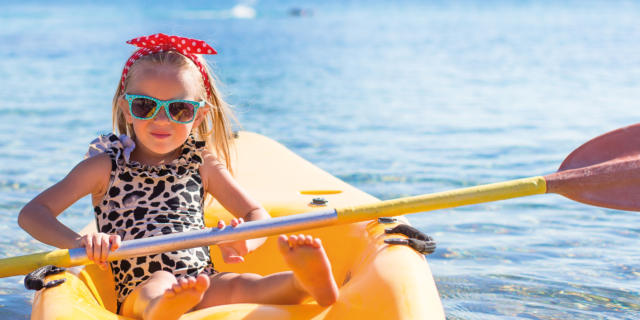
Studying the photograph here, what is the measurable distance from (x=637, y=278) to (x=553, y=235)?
0.61 metres

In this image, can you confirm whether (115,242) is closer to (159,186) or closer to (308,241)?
(159,186)

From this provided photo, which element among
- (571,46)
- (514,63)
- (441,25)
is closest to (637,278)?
(514,63)

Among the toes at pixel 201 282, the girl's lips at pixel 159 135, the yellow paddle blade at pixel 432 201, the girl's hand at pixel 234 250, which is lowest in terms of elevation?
the girl's hand at pixel 234 250

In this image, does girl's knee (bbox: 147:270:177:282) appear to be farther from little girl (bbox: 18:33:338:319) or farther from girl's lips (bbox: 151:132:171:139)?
girl's lips (bbox: 151:132:171:139)

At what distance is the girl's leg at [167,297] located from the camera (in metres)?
1.65

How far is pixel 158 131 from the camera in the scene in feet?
6.98

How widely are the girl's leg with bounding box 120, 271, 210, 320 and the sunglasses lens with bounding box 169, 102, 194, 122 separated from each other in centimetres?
46

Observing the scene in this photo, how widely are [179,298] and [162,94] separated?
0.67 m

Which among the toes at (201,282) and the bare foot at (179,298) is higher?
the toes at (201,282)

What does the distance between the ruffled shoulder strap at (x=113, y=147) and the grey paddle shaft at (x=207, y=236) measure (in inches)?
14.6

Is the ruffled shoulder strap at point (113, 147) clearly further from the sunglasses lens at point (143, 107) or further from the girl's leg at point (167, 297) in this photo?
the girl's leg at point (167, 297)

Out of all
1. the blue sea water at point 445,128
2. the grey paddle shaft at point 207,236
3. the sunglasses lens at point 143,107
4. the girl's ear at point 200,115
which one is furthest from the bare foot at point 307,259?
the blue sea water at point 445,128

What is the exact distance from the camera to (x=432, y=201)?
207cm

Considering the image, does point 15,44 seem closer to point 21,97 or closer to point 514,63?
point 21,97
